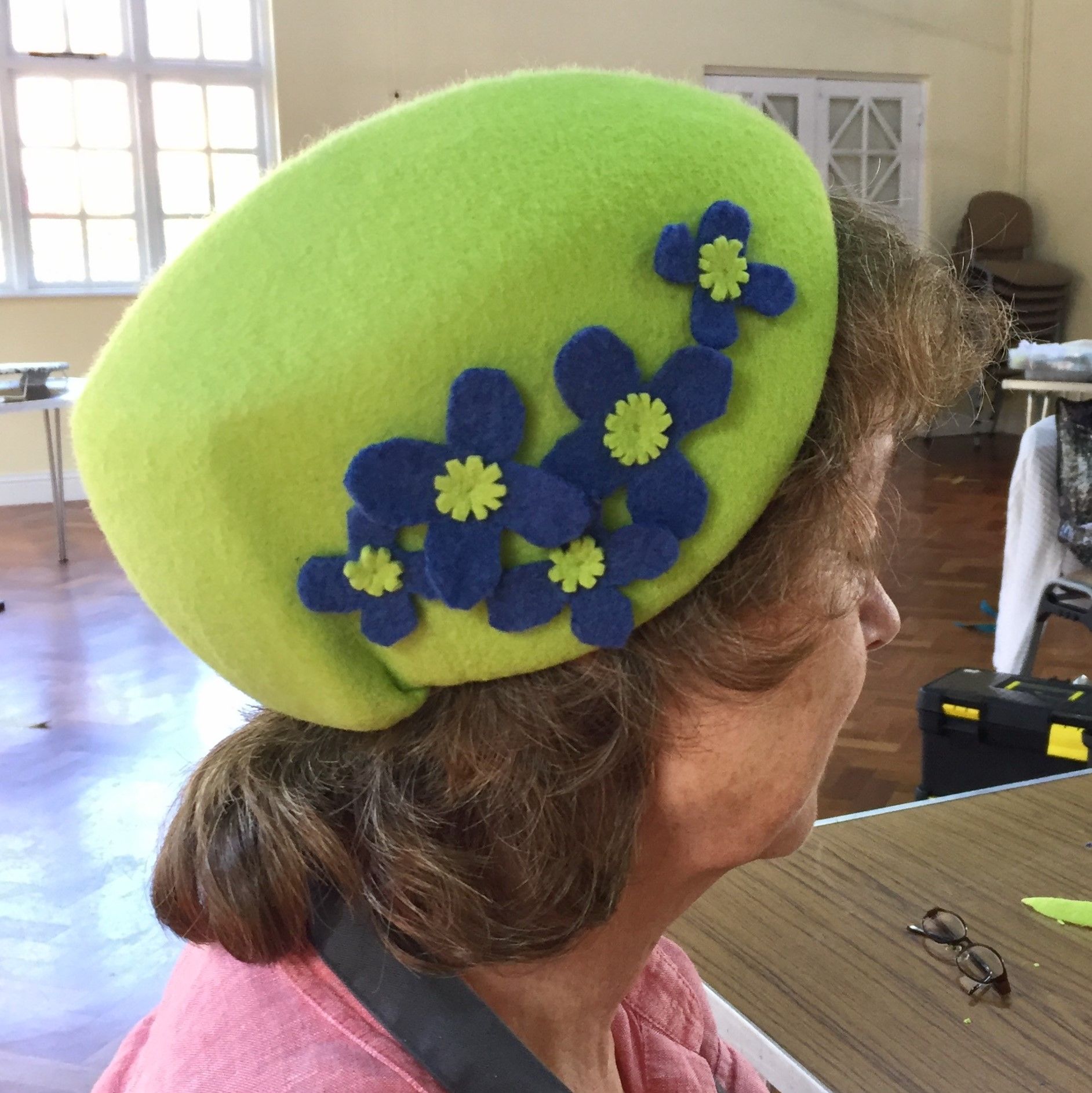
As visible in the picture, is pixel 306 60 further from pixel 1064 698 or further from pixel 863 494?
pixel 863 494

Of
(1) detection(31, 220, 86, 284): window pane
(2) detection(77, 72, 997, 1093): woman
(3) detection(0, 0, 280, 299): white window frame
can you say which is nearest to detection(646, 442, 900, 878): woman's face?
(2) detection(77, 72, 997, 1093): woman

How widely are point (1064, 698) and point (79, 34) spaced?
23.2 ft

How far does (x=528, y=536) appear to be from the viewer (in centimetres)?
55

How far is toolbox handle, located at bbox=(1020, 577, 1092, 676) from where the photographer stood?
2.79 m

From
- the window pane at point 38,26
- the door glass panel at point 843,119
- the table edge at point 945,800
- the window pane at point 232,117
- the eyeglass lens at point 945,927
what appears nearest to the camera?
the eyeglass lens at point 945,927

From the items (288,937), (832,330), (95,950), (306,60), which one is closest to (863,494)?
(832,330)

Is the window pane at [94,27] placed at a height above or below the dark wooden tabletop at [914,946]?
above

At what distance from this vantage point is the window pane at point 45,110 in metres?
6.98

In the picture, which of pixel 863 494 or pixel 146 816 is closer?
pixel 863 494

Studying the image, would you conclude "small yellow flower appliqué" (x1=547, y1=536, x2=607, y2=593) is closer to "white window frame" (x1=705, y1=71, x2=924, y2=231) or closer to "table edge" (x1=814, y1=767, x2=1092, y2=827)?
"table edge" (x1=814, y1=767, x2=1092, y2=827)

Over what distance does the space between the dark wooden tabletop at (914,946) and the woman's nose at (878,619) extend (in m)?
0.30

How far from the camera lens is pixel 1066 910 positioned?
0.95 meters

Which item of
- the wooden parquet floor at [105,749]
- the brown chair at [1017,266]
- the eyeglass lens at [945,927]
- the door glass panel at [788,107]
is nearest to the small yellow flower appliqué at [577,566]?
the wooden parquet floor at [105,749]

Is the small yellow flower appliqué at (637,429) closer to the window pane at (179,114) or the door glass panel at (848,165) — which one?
the window pane at (179,114)
